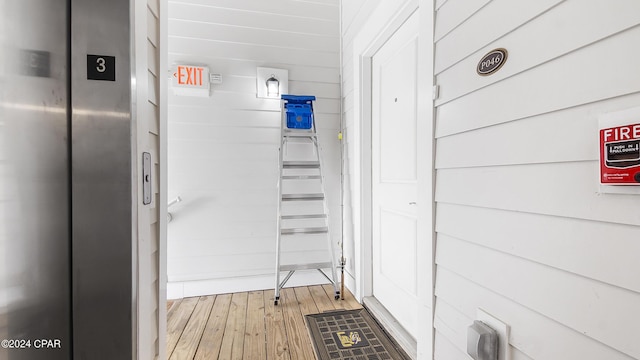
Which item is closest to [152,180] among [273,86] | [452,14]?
[452,14]

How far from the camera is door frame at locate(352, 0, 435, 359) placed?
3.81ft

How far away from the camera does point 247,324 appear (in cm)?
185

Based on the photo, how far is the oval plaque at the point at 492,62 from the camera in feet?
2.69

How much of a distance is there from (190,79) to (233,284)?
178 centimetres

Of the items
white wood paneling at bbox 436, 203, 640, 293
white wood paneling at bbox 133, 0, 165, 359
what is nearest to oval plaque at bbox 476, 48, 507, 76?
white wood paneling at bbox 436, 203, 640, 293

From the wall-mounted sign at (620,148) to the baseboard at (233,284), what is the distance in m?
2.13

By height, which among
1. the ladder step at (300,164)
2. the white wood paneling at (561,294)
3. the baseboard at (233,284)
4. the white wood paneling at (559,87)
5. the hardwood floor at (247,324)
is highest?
the white wood paneling at (559,87)

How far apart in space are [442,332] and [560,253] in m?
0.62

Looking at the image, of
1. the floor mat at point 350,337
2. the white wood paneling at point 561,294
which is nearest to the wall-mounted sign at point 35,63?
the white wood paneling at point 561,294

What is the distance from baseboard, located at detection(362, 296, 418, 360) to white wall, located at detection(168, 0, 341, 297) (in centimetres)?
94

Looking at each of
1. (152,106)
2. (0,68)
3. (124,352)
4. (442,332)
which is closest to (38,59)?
→ (0,68)

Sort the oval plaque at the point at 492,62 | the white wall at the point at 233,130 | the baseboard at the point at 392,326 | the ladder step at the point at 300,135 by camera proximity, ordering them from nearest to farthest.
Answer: the oval plaque at the point at 492,62 < the baseboard at the point at 392,326 < the white wall at the point at 233,130 < the ladder step at the point at 300,135

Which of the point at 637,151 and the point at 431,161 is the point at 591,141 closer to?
the point at 637,151

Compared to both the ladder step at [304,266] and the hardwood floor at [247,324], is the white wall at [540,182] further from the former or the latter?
the ladder step at [304,266]
